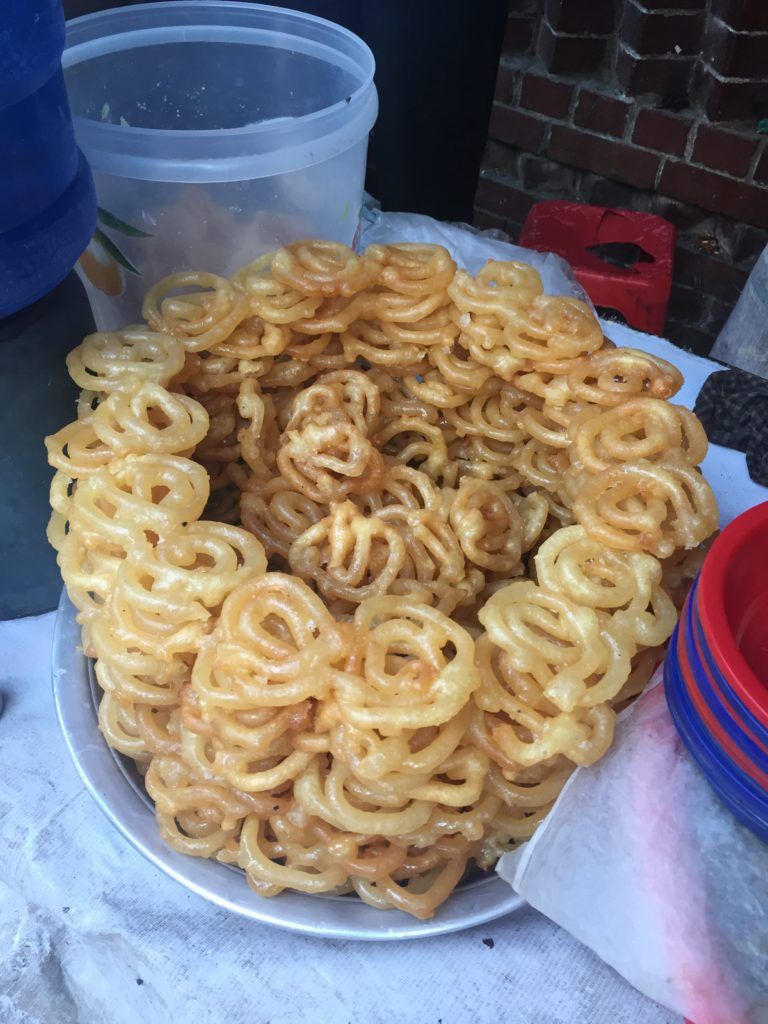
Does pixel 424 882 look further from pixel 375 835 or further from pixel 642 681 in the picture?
pixel 642 681

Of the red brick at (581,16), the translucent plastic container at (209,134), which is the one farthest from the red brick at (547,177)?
the translucent plastic container at (209,134)

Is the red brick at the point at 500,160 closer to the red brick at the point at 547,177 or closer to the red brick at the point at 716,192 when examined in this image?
the red brick at the point at 547,177

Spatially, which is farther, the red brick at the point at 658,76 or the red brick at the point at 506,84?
the red brick at the point at 506,84

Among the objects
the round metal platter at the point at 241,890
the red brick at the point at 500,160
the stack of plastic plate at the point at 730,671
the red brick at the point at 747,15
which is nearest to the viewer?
the stack of plastic plate at the point at 730,671

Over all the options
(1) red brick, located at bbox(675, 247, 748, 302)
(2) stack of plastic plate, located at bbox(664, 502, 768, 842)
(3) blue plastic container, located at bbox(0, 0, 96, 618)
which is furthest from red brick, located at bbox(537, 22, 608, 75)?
(2) stack of plastic plate, located at bbox(664, 502, 768, 842)

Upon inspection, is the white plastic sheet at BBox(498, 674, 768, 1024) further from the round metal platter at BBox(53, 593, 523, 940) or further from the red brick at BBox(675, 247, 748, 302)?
the red brick at BBox(675, 247, 748, 302)

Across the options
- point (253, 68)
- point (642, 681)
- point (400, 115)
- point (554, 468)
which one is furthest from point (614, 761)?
point (400, 115)

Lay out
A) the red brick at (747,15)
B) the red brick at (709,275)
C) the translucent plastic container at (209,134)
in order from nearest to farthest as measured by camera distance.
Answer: the translucent plastic container at (209,134)
the red brick at (747,15)
the red brick at (709,275)
